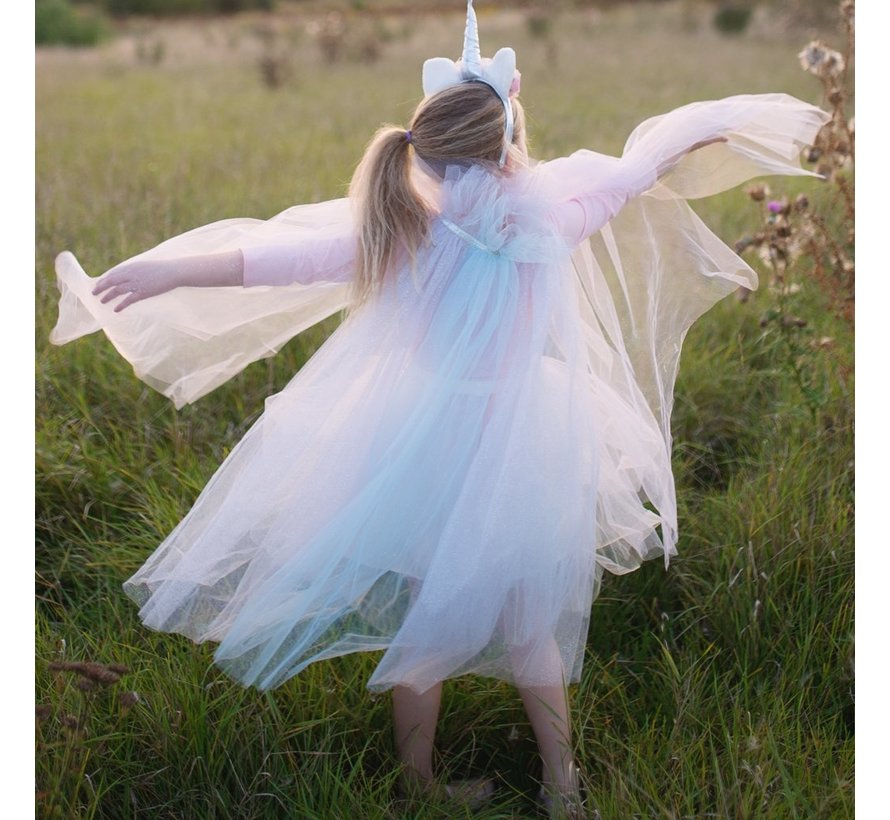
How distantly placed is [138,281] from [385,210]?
0.47 meters

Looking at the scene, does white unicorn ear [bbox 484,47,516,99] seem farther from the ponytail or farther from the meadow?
the meadow

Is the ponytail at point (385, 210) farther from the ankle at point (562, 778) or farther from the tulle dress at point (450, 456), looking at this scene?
the ankle at point (562, 778)

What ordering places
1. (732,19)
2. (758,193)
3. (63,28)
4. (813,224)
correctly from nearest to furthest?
(758,193)
(813,224)
(732,19)
(63,28)

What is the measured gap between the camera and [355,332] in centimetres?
185

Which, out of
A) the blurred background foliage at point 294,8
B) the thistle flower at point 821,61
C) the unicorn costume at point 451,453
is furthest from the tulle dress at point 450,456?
the blurred background foliage at point 294,8

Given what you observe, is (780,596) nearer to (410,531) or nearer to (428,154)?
(410,531)

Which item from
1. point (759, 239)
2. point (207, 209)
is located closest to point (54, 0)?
point (207, 209)

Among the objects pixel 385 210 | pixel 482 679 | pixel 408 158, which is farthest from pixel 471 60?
pixel 482 679

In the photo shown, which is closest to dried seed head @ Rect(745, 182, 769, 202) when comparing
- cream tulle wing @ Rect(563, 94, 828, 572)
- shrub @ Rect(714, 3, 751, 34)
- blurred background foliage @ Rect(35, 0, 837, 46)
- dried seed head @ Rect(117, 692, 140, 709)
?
cream tulle wing @ Rect(563, 94, 828, 572)

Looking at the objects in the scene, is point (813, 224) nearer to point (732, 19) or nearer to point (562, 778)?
point (562, 778)

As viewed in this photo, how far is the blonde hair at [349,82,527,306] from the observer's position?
177 cm

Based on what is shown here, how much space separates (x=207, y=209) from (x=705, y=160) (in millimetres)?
2537

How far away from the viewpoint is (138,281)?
1814mm

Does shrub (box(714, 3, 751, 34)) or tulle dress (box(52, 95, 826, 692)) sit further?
shrub (box(714, 3, 751, 34))
